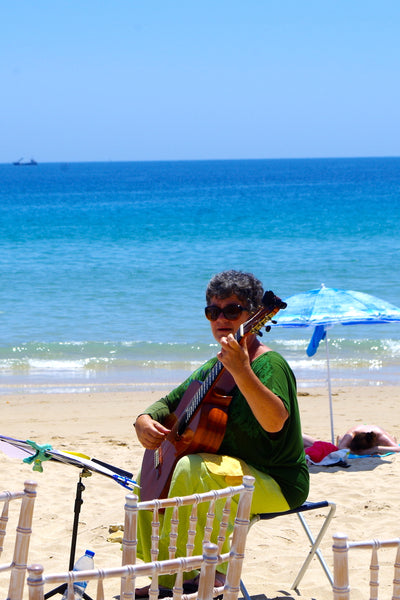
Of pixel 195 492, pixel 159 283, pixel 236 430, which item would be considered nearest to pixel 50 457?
pixel 195 492

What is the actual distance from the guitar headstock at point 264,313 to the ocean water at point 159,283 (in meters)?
7.37

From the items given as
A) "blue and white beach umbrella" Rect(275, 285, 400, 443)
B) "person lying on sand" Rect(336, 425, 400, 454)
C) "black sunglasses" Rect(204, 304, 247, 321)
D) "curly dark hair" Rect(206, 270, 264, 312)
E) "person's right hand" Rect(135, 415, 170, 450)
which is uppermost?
"curly dark hair" Rect(206, 270, 264, 312)

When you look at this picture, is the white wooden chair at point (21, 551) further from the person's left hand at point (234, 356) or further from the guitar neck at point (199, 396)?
the guitar neck at point (199, 396)

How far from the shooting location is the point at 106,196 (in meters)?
67.1

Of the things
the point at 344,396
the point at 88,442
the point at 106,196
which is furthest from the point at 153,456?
the point at 106,196

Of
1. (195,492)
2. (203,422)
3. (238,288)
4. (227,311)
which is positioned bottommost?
(195,492)

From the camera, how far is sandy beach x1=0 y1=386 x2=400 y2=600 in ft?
14.7

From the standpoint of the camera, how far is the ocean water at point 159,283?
1211 centimetres

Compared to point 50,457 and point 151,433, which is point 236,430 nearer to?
point 151,433

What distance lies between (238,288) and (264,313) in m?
0.38

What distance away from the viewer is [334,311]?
7207 mm

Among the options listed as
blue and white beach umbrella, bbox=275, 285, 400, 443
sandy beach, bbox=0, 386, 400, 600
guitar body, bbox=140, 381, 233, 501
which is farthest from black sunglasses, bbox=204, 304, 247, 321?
blue and white beach umbrella, bbox=275, 285, 400, 443

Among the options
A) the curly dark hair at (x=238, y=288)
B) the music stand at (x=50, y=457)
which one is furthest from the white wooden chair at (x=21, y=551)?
the curly dark hair at (x=238, y=288)

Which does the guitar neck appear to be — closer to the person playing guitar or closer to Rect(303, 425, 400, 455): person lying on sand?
the person playing guitar
